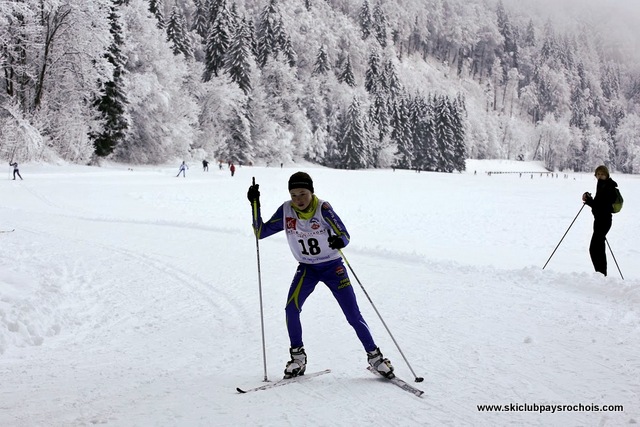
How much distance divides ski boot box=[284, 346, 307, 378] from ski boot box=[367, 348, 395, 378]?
2.13ft

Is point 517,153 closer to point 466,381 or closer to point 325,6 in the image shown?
point 325,6

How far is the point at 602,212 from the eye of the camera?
8336mm

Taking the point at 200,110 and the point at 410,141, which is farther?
the point at 410,141

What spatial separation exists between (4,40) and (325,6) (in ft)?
280

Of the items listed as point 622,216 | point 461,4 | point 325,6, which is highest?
point 461,4

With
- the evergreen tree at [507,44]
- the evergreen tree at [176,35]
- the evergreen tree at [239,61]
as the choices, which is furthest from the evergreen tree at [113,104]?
the evergreen tree at [507,44]

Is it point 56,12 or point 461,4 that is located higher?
point 461,4

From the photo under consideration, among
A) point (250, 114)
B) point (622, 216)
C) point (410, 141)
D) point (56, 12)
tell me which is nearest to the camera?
point (622, 216)

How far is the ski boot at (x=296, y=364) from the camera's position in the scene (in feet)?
14.3

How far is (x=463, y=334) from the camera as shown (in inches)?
222

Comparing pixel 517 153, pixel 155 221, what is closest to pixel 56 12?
pixel 155 221

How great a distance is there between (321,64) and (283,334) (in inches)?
2950

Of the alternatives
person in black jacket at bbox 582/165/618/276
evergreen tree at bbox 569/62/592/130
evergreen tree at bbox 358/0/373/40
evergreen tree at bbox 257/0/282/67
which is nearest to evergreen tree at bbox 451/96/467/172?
evergreen tree at bbox 257/0/282/67

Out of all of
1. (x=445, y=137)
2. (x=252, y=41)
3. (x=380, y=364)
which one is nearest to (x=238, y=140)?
(x=252, y=41)
